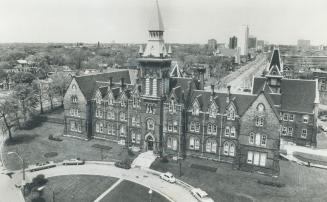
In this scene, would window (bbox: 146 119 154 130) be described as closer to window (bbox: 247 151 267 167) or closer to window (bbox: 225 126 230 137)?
window (bbox: 225 126 230 137)

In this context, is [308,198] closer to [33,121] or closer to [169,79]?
[169,79]

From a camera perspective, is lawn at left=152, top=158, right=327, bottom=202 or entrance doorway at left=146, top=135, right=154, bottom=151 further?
entrance doorway at left=146, top=135, right=154, bottom=151

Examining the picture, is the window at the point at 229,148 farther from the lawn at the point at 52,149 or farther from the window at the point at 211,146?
the lawn at the point at 52,149

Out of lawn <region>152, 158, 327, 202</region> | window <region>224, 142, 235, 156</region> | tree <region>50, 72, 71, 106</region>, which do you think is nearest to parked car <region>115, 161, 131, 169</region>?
lawn <region>152, 158, 327, 202</region>

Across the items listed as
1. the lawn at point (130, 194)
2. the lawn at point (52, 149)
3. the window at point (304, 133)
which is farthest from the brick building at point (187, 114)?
the lawn at point (130, 194)

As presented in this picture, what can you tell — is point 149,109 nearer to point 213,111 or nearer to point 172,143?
point 172,143

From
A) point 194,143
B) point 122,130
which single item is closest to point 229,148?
point 194,143
